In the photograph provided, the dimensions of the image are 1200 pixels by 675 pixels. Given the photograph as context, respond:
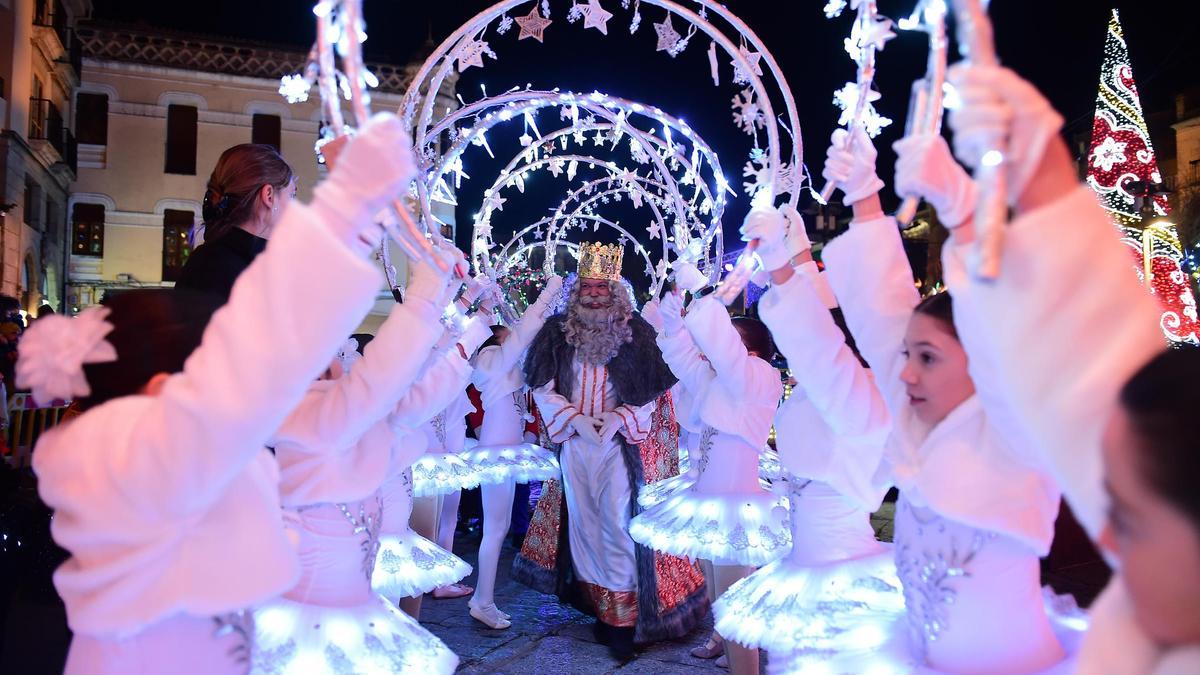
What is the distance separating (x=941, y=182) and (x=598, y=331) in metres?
4.20

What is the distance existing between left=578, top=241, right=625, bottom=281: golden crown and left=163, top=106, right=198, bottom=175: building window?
71.6 feet

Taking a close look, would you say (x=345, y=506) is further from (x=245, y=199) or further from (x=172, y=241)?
→ (x=172, y=241)

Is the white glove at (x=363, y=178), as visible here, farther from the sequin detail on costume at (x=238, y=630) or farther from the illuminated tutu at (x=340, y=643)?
the illuminated tutu at (x=340, y=643)

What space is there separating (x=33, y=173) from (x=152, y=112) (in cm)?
487

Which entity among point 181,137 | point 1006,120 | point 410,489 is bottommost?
point 410,489

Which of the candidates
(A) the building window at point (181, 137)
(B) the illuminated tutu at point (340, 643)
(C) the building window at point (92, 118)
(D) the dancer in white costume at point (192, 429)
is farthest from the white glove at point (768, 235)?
(C) the building window at point (92, 118)

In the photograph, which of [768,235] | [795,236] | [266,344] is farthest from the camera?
[795,236]

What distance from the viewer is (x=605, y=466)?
5504 millimetres

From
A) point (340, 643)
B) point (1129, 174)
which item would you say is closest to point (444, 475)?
point (340, 643)

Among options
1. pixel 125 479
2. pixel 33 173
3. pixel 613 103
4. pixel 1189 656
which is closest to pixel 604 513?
pixel 613 103

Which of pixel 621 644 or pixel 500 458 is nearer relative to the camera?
pixel 621 644

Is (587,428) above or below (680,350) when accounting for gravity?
below

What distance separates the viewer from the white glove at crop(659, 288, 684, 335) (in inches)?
200

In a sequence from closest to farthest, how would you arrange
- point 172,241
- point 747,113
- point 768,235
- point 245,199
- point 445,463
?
point 768,235, point 245,199, point 747,113, point 445,463, point 172,241
